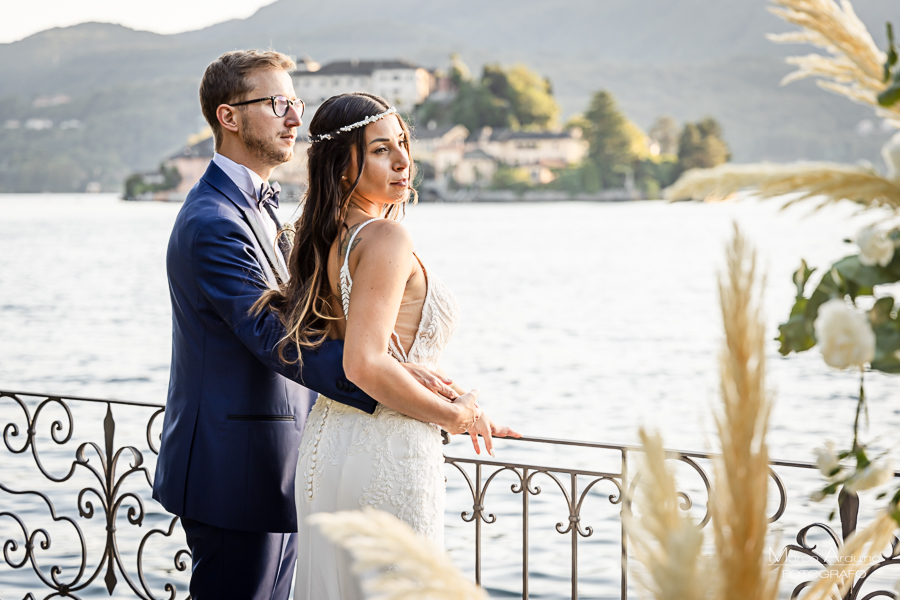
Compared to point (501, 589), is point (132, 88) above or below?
above

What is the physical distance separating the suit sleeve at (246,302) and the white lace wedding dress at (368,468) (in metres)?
0.09

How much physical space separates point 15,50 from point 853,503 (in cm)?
18656

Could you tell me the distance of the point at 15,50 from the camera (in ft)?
539

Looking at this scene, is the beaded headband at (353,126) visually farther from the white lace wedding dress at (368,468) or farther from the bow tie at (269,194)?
the bow tie at (269,194)

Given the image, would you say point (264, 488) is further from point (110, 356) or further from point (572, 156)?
point (572, 156)

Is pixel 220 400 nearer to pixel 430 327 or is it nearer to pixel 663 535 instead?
pixel 430 327

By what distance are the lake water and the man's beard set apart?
4.35ft

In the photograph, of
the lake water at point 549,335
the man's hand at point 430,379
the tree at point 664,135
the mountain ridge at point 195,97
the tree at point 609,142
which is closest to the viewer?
the man's hand at point 430,379

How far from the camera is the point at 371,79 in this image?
11131cm

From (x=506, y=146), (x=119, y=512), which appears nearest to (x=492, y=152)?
(x=506, y=146)

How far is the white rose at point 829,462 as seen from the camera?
0.97 metres

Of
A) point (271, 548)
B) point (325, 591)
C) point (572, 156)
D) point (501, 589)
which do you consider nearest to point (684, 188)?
point (325, 591)

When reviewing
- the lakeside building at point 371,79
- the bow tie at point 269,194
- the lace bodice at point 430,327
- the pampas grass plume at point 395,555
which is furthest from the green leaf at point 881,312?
the lakeside building at point 371,79

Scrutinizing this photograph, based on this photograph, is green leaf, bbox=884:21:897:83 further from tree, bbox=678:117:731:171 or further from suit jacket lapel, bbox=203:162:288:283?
tree, bbox=678:117:731:171
